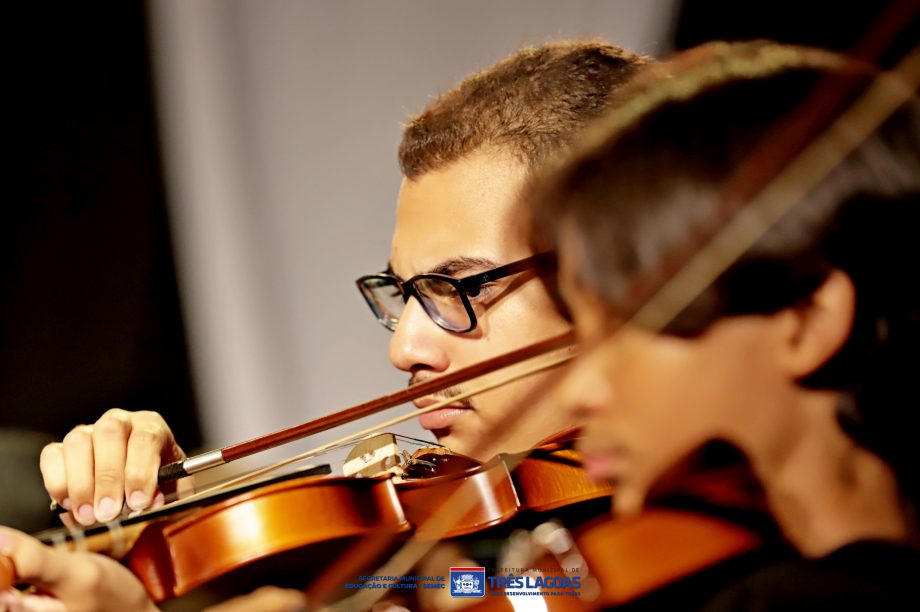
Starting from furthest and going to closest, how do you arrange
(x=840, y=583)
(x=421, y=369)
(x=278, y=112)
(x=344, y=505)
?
(x=278, y=112), (x=421, y=369), (x=344, y=505), (x=840, y=583)

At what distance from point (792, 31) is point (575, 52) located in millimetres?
264

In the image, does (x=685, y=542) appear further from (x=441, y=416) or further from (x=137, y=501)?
(x=137, y=501)

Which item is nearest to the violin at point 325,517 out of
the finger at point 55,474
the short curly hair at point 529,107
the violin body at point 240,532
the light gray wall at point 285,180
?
the violin body at point 240,532

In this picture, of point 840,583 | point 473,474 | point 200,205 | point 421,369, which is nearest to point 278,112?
point 200,205

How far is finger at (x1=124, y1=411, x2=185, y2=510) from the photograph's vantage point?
0.87 meters

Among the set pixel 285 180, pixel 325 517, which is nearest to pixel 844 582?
pixel 325 517

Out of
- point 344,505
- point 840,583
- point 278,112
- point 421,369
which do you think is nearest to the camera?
point 840,583

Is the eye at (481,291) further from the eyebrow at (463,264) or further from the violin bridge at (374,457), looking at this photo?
the violin bridge at (374,457)

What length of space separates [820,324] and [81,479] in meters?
0.78

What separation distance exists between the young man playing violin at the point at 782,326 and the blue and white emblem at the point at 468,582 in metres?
0.23

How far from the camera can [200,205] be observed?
1852mm

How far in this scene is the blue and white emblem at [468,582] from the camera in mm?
649

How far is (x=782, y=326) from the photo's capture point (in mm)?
447

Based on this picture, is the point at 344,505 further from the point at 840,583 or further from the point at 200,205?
the point at 200,205
